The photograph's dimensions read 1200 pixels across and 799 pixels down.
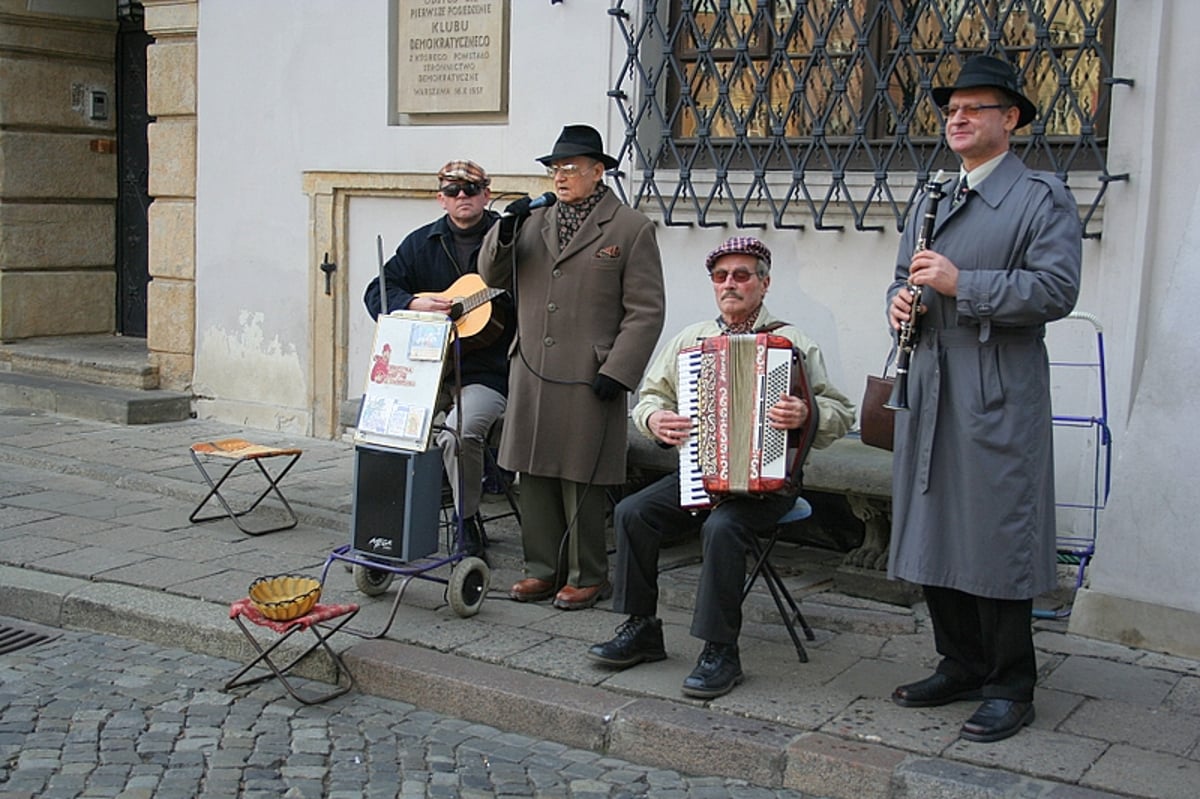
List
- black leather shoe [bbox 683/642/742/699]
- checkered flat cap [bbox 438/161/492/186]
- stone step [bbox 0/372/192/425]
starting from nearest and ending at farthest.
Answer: black leather shoe [bbox 683/642/742/699]
checkered flat cap [bbox 438/161/492/186]
stone step [bbox 0/372/192/425]

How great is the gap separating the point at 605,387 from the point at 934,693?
172 centimetres

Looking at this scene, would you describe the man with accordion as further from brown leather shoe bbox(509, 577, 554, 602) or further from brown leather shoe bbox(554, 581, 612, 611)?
brown leather shoe bbox(509, 577, 554, 602)

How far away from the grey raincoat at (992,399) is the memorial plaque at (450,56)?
420 cm

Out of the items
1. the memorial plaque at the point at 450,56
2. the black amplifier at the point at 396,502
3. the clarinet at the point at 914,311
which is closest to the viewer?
the clarinet at the point at 914,311

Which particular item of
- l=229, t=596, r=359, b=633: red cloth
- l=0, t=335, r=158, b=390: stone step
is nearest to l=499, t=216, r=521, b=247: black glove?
l=229, t=596, r=359, b=633: red cloth

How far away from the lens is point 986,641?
184 inches

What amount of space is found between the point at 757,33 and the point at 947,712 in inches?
145

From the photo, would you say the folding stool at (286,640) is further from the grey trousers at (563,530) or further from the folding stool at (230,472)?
the folding stool at (230,472)

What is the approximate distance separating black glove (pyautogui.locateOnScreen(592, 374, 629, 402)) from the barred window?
59.9 inches

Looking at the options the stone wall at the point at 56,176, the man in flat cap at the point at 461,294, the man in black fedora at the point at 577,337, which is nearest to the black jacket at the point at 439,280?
the man in flat cap at the point at 461,294

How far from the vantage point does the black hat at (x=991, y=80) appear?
447 centimetres

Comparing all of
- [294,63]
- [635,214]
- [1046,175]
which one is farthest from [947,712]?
[294,63]

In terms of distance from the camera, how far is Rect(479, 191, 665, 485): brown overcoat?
584cm

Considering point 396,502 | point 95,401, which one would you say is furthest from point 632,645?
point 95,401
